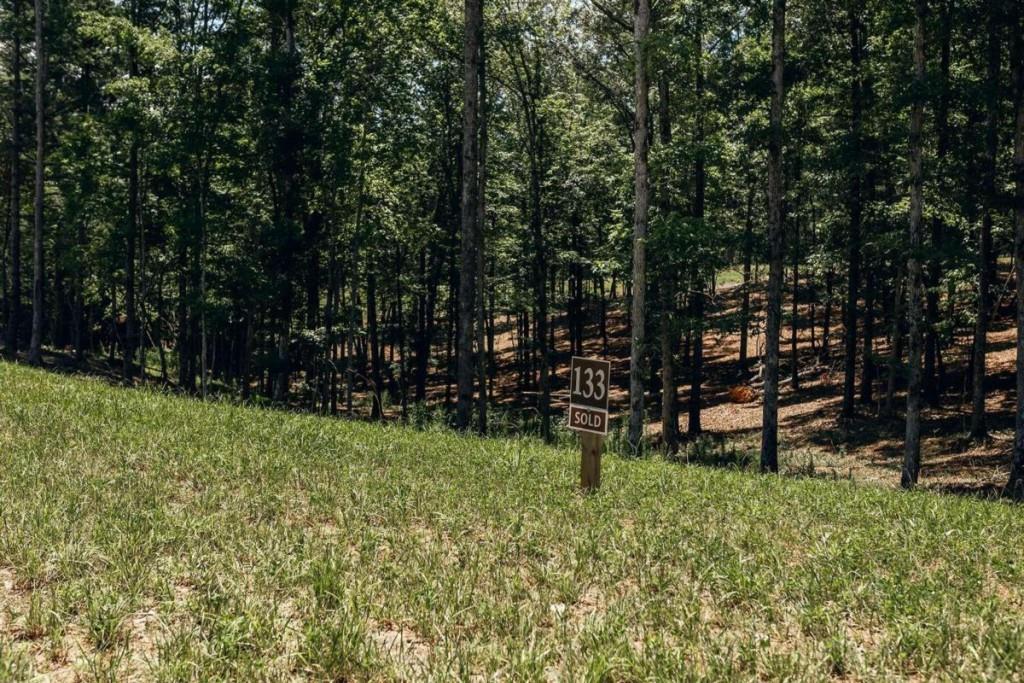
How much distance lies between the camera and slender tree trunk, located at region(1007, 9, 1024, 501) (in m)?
15.6

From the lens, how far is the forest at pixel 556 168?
720 inches

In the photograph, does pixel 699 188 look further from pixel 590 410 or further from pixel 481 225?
pixel 590 410

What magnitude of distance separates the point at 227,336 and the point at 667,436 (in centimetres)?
3923

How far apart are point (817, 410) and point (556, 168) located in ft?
44.1

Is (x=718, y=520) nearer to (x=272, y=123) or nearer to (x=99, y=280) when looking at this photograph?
(x=272, y=123)

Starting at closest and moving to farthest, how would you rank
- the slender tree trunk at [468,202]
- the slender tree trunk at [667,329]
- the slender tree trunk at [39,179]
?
the slender tree trunk at [468,202] < the slender tree trunk at [667,329] < the slender tree trunk at [39,179]

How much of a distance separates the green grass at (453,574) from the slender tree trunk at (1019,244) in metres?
7.35

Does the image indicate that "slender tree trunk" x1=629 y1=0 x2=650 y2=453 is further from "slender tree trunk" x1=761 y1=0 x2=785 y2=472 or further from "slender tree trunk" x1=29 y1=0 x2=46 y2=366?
"slender tree trunk" x1=29 y1=0 x2=46 y2=366

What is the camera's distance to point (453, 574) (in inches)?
218

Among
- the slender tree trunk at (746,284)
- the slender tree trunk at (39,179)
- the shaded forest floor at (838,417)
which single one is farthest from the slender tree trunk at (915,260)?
the slender tree trunk at (39,179)

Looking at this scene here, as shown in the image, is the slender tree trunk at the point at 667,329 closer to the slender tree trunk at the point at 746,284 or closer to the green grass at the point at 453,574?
the slender tree trunk at the point at 746,284

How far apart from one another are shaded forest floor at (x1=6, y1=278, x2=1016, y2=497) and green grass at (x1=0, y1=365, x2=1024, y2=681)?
903 cm

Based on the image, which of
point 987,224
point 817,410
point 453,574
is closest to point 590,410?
point 453,574

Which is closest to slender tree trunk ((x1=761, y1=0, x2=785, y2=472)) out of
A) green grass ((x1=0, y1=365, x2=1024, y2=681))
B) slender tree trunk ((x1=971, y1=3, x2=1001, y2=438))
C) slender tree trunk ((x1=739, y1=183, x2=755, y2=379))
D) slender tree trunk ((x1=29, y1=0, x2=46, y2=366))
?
slender tree trunk ((x1=739, y1=183, x2=755, y2=379))
